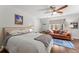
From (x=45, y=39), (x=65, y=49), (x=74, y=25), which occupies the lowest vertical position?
(x=65, y=49)

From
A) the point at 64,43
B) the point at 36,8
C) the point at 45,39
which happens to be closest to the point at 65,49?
the point at 64,43

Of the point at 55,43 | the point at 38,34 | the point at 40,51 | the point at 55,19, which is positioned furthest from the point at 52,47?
the point at 55,19

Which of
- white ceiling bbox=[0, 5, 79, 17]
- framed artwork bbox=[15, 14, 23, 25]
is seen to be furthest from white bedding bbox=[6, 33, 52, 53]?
white ceiling bbox=[0, 5, 79, 17]

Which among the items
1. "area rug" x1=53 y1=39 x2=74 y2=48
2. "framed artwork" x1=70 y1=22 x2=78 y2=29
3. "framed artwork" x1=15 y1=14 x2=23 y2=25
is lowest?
"area rug" x1=53 y1=39 x2=74 y2=48

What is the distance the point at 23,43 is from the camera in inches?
55.3

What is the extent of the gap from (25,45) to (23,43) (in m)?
0.04

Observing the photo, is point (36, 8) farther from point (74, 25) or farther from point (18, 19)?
point (74, 25)

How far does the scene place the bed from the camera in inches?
54.3

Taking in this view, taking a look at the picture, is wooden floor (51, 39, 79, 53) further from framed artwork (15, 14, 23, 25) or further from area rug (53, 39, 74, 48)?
framed artwork (15, 14, 23, 25)

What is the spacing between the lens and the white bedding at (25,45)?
138cm
